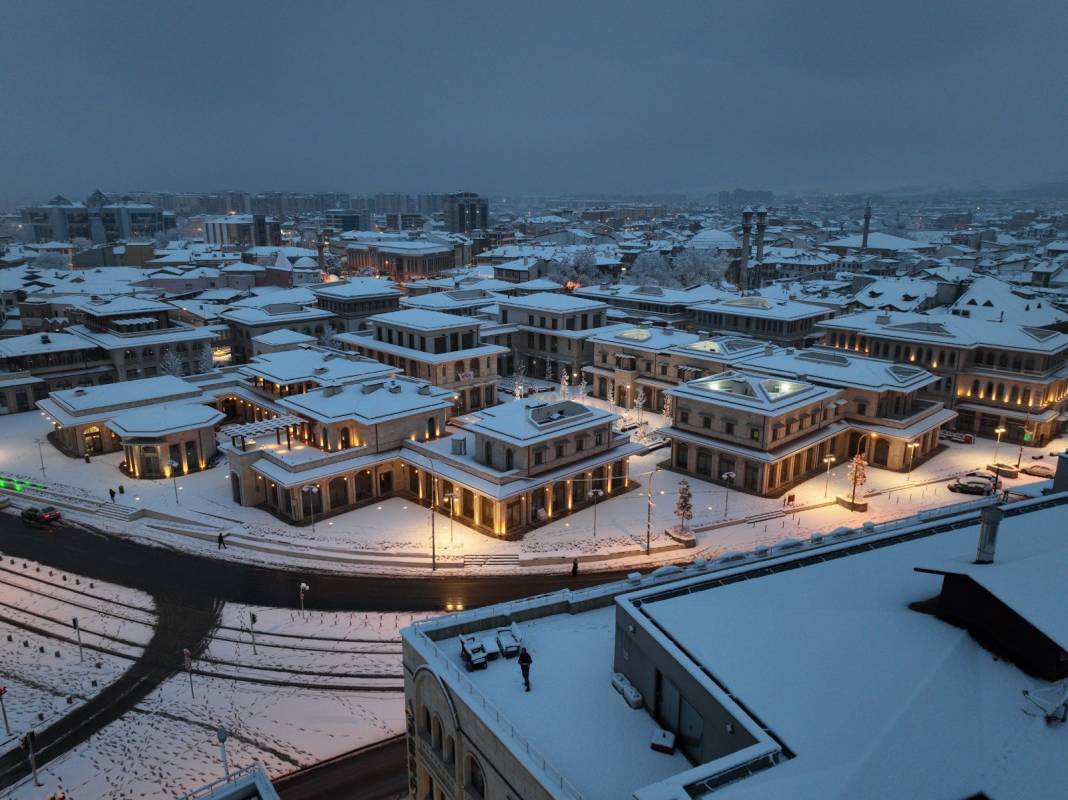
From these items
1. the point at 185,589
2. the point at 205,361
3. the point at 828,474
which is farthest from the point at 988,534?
the point at 205,361

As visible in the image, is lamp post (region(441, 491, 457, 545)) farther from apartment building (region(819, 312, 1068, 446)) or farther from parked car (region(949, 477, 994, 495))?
apartment building (region(819, 312, 1068, 446))

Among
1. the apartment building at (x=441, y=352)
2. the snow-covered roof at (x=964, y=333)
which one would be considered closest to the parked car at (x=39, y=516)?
the apartment building at (x=441, y=352)

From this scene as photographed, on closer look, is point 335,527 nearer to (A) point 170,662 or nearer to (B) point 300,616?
(B) point 300,616

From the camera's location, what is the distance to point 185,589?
4678cm

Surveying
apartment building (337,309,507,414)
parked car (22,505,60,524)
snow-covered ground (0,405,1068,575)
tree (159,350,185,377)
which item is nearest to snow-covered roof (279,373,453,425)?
snow-covered ground (0,405,1068,575)

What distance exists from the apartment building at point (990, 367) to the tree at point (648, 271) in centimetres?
7432

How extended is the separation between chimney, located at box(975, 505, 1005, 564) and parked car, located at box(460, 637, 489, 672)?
17423mm

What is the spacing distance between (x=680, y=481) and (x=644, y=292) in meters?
54.5

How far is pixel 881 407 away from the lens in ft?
224

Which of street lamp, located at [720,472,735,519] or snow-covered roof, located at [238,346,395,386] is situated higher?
snow-covered roof, located at [238,346,395,386]

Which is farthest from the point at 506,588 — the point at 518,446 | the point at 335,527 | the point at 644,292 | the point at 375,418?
the point at 644,292

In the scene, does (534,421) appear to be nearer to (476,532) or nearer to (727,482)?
(476,532)

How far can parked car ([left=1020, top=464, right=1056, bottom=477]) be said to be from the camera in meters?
63.9

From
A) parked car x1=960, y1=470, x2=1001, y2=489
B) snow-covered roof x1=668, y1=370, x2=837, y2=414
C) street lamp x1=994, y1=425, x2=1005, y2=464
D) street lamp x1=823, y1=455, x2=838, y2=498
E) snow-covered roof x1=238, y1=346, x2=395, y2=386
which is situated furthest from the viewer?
snow-covered roof x1=238, y1=346, x2=395, y2=386
